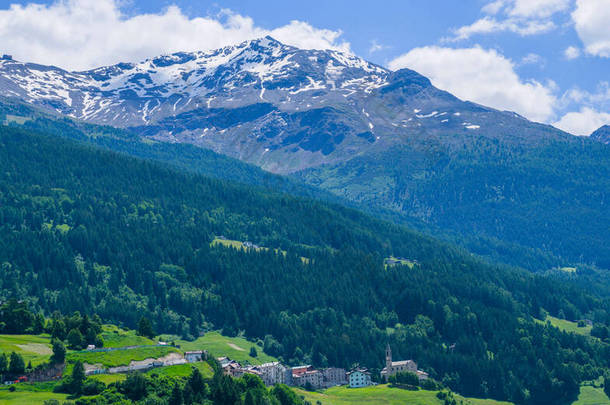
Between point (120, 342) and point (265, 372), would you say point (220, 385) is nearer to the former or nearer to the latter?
point (120, 342)

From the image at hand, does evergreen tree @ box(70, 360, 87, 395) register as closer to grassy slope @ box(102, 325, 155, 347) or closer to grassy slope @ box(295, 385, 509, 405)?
grassy slope @ box(102, 325, 155, 347)

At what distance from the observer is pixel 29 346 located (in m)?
158

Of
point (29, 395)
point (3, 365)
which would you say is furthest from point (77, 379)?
point (3, 365)

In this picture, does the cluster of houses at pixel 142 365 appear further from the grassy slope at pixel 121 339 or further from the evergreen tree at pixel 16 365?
the evergreen tree at pixel 16 365

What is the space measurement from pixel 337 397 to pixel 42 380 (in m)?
77.5

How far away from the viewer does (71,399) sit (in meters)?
132

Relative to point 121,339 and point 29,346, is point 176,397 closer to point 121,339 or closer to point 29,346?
point 29,346

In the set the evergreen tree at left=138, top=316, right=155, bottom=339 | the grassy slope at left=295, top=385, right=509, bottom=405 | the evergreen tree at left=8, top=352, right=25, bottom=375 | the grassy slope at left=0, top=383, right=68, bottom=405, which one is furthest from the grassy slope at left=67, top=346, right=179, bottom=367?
the grassy slope at left=295, top=385, right=509, bottom=405

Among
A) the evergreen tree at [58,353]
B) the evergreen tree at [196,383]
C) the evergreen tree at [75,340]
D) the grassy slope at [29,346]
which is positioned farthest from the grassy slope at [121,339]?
the evergreen tree at [196,383]

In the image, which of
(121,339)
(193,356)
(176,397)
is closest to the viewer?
(176,397)

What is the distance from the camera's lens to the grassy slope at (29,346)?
14957 centimetres

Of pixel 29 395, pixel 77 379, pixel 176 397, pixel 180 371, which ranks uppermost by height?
pixel 77 379

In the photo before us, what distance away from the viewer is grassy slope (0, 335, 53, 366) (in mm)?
149575

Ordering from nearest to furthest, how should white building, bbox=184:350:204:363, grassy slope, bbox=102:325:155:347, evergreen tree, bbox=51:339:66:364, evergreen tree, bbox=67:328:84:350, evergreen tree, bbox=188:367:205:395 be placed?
evergreen tree, bbox=188:367:205:395, evergreen tree, bbox=51:339:66:364, evergreen tree, bbox=67:328:84:350, grassy slope, bbox=102:325:155:347, white building, bbox=184:350:204:363
